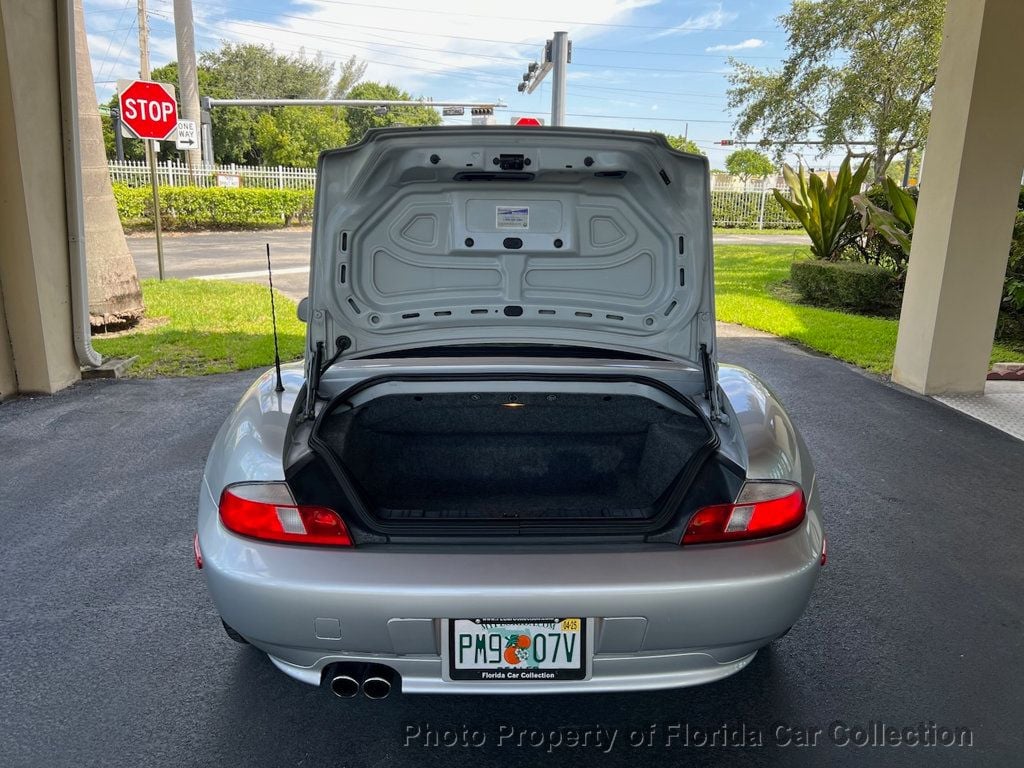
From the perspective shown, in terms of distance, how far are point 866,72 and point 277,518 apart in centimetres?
1775

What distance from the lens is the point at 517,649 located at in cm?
187

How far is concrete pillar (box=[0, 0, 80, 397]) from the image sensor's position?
5426mm

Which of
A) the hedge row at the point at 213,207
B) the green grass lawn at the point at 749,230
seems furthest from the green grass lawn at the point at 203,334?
the green grass lawn at the point at 749,230

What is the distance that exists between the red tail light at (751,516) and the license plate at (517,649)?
0.39 m

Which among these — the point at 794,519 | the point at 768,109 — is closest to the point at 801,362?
the point at 794,519

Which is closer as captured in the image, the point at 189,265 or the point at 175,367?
the point at 175,367

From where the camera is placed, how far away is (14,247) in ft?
18.5

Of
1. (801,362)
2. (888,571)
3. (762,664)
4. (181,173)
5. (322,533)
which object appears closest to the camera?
(322,533)

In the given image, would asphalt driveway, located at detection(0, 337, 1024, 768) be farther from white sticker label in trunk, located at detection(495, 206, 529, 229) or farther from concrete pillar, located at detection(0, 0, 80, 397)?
concrete pillar, located at detection(0, 0, 80, 397)

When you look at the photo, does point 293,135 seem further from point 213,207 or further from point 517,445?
point 517,445

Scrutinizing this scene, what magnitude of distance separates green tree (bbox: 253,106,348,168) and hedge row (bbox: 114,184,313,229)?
15351mm

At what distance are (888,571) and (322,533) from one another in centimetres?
254

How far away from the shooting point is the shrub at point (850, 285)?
1023 cm

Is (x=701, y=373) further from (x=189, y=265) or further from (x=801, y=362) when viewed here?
(x=189, y=265)
